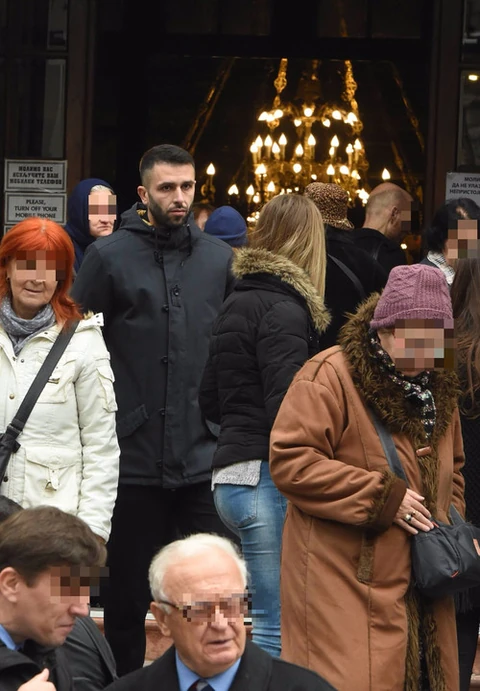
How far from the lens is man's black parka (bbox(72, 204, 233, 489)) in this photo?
19.7 ft

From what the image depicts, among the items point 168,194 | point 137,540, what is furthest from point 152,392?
point 168,194

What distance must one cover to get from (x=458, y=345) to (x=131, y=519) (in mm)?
1437

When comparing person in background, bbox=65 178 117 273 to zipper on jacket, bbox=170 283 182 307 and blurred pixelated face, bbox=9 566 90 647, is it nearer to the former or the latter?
zipper on jacket, bbox=170 283 182 307

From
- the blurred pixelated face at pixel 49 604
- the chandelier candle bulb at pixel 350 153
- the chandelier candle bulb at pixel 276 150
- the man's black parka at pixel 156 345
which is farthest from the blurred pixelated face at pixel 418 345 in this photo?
the chandelier candle bulb at pixel 350 153

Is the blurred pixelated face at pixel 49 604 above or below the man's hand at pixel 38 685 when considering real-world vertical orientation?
above

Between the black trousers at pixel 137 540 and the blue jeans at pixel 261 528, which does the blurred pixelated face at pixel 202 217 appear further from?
the blue jeans at pixel 261 528

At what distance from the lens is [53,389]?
5176 millimetres

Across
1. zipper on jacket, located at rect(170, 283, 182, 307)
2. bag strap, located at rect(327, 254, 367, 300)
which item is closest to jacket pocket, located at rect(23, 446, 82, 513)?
zipper on jacket, located at rect(170, 283, 182, 307)

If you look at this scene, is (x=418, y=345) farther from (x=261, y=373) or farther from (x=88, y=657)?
(x=88, y=657)

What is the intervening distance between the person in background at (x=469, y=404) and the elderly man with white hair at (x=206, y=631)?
60.1 inches

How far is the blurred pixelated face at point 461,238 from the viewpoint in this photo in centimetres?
596

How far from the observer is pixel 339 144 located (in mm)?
13164

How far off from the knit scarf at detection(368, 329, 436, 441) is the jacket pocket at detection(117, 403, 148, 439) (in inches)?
63.6

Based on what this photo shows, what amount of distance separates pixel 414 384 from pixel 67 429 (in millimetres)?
1208
